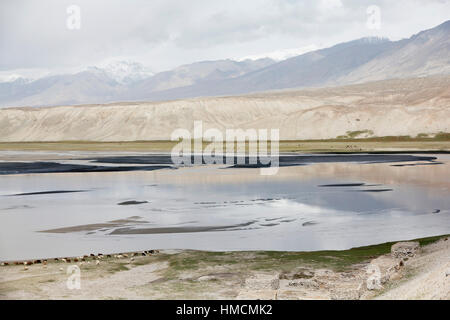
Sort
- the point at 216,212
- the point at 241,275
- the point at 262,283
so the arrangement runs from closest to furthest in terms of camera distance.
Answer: the point at 262,283, the point at 241,275, the point at 216,212

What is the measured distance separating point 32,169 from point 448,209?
42027 mm

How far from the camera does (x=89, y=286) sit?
52.1 ft

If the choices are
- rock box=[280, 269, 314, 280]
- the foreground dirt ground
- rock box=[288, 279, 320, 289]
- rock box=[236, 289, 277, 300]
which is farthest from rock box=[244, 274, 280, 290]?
rock box=[280, 269, 314, 280]

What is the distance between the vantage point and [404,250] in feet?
63.3

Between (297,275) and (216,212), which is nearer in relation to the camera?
(297,275)

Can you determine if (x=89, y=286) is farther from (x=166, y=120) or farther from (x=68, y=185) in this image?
(x=166, y=120)

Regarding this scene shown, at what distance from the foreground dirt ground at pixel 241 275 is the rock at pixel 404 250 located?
16 cm

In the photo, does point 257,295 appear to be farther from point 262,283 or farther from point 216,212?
point 216,212

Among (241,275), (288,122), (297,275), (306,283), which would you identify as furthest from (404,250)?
(288,122)

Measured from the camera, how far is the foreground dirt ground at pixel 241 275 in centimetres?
1464

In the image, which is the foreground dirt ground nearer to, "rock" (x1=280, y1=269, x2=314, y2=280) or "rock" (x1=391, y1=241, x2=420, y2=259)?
"rock" (x1=280, y1=269, x2=314, y2=280)

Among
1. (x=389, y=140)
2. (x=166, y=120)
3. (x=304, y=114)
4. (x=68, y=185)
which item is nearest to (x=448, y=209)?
(x=68, y=185)

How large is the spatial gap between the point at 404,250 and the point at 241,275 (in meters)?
5.50
